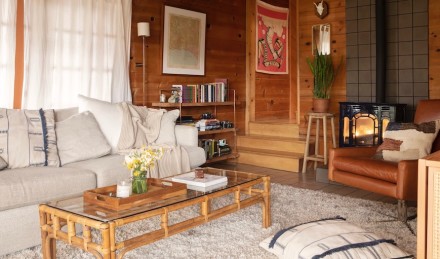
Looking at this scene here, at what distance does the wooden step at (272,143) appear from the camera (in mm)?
5618

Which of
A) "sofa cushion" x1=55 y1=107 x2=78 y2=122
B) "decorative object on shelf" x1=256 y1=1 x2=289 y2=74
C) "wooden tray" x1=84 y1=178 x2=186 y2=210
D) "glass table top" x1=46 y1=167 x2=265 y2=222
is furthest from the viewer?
"decorative object on shelf" x1=256 y1=1 x2=289 y2=74

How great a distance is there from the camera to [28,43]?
405 centimetres

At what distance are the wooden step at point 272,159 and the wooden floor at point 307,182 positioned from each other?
10 cm

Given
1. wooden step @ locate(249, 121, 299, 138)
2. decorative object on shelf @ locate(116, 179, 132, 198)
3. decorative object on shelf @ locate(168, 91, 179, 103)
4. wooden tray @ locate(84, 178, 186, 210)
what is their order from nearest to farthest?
wooden tray @ locate(84, 178, 186, 210) → decorative object on shelf @ locate(116, 179, 132, 198) → decorative object on shelf @ locate(168, 91, 179, 103) → wooden step @ locate(249, 121, 299, 138)

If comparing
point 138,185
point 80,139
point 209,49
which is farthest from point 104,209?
point 209,49

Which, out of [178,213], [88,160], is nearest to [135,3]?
[88,160]

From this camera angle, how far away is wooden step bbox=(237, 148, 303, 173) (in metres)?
5.35

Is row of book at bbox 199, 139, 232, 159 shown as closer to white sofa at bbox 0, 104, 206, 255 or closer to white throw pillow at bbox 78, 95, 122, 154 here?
white throw pillow at bbox 78, 95, 122, 154

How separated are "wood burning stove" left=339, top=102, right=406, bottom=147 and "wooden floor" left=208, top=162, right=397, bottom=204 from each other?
24.4 inches

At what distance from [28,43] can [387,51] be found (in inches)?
152

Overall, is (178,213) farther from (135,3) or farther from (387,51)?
(387,51)

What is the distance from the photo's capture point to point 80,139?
3.50 metres

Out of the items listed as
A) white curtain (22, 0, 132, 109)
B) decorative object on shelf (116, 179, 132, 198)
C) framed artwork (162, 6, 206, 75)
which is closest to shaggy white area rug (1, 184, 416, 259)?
decorative object on shelf (116, 179, 132, 198)

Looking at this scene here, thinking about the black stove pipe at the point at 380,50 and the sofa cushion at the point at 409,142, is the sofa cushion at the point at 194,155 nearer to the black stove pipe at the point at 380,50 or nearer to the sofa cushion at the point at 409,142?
the sofa cushion at the point at 409,142
